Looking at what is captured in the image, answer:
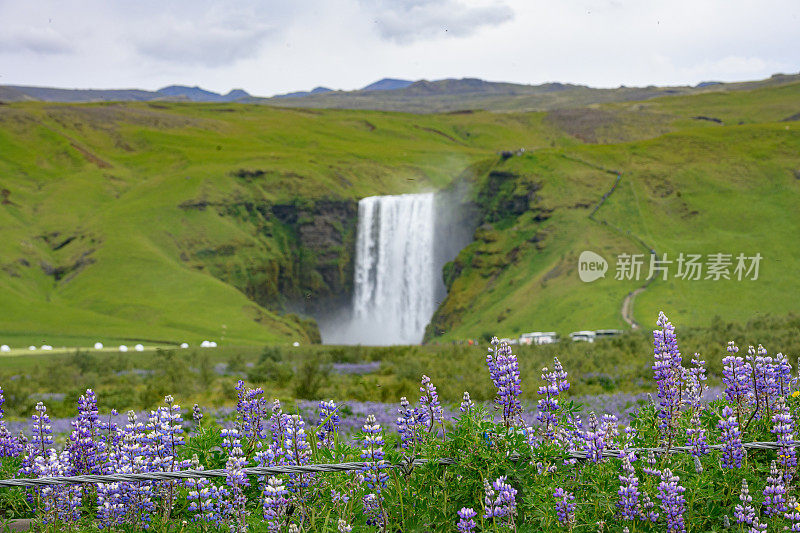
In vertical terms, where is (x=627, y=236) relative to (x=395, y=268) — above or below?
above

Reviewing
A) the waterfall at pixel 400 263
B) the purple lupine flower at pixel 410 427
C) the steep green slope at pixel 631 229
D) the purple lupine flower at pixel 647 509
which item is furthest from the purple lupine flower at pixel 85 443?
the waterfall at pixel 400 263

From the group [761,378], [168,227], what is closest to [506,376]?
[761,378]

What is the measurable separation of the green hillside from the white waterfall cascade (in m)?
5.28

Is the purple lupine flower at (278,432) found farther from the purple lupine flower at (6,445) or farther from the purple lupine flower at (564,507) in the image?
the purple lupine flower at (6,445)

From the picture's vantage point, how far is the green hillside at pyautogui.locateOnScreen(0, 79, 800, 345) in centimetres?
4766

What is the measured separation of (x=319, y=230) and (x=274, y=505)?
262 ft

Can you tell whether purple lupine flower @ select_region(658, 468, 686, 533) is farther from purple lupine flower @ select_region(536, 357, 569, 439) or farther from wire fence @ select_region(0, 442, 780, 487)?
purple lupine flower @ select_region(536, 357, 569, 439)

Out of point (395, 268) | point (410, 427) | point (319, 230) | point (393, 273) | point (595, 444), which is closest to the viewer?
point (595, 444)

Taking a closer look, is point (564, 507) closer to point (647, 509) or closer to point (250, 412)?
point (647, 509)

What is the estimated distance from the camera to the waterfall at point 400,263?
71.1 meters

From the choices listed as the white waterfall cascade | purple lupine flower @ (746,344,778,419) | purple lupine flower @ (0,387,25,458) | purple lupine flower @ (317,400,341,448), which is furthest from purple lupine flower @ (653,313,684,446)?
the white waterfall cascade

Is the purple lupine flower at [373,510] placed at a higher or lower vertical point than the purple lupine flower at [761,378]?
lower

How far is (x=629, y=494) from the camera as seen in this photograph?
426cm

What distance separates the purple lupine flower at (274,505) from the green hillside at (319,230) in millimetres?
38692
